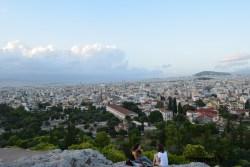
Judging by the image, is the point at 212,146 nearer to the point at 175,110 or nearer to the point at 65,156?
the point at 65,156

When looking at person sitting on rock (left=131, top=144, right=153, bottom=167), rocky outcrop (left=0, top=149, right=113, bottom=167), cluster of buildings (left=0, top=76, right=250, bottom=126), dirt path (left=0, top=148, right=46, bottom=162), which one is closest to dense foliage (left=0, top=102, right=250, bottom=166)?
dirt path (left=0, top=148, right=46, bottom=162)

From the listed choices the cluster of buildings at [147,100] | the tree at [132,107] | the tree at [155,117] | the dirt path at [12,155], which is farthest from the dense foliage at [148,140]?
the tree at [132,107]

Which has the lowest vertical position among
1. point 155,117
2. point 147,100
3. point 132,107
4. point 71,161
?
point 147,100

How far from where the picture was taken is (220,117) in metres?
58.4

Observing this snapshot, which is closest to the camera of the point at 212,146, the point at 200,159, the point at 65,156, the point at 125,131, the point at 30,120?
the point at 65,156

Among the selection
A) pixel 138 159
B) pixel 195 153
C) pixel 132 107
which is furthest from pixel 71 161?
pixel 132 107

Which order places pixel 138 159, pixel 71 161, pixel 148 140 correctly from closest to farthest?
pixel 138 159 < pixel 71 161 < pixel 148 140

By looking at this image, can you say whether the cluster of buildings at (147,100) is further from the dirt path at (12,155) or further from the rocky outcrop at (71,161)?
the rocky outcrop at (71,161)

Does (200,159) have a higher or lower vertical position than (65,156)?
lower

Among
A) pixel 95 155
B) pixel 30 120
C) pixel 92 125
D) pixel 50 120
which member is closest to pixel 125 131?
pixel 92 125

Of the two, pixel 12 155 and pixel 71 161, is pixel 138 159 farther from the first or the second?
pixel 12 155

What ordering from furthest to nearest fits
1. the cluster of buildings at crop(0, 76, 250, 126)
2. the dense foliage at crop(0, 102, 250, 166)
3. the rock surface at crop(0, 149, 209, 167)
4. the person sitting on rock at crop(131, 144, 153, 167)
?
the cluster of buildings at crop(0, 76, 250, 126)
the dense foliage at crop(0, 102, 250, 166)
the rock surface at crop(0, 149, 209, 167)
the person sitting on rock at crop(131, 144, 153, 167)

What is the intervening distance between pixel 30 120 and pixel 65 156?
3912cm

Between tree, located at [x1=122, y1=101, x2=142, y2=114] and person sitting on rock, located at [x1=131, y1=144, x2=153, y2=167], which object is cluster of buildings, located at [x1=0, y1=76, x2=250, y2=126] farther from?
person sitting on rock, located at [x1=131, y1=144, x2=153, y2=167]
